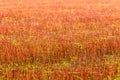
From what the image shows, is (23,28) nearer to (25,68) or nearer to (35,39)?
(35,39)

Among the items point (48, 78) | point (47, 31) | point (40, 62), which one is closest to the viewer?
point (48, 78)

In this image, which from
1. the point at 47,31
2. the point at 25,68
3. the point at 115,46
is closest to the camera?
the point at 25,68

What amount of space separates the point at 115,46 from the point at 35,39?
245 cm

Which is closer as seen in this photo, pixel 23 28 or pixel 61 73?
pixel 61 73

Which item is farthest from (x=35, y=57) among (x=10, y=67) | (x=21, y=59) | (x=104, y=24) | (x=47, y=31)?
(x=104, y=24)

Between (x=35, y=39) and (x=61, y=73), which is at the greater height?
(x=35, y=39)

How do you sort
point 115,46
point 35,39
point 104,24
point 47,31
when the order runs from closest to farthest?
1. point 115,46
2. point 35,39
3. point 47,31
4. point 104,24

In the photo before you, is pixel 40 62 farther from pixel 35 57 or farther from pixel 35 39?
pixel 35 39

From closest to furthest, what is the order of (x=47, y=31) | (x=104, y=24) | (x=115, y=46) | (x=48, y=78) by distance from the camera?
(x=48, y=78) → (x=115, y=46) → (x=47, y=31) → (x=104, y=24)

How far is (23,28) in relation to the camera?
12.3 m

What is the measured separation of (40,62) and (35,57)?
1.22 ft

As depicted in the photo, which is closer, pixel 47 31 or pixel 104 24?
pixel 47 31

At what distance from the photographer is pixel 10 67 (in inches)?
291

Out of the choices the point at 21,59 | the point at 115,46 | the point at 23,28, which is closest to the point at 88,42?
the point at 115,46
